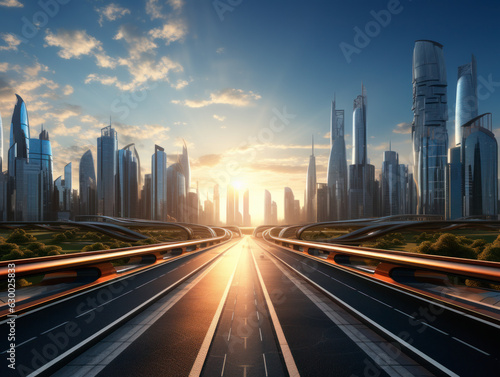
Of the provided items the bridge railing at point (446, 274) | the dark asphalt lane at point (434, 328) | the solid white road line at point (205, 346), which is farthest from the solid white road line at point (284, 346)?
the bridge railing at point (446, 274)

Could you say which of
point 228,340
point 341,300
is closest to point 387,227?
point 341,300

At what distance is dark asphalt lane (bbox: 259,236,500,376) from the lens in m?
4.40

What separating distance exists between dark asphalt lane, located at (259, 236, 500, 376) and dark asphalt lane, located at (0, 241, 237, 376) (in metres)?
5.99

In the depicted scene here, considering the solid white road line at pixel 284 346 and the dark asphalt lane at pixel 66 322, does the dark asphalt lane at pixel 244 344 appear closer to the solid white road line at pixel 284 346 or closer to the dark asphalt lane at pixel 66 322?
the solid white road line at pixel 284 346

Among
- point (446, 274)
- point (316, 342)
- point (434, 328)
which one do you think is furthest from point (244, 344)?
point (446, 274)

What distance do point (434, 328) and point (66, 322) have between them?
25.3 ft

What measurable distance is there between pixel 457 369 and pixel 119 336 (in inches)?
228

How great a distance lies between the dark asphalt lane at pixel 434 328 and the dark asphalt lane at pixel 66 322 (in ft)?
19.7

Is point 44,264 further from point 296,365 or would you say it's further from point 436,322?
point 436,322

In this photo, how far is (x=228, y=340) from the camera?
541 centimetres

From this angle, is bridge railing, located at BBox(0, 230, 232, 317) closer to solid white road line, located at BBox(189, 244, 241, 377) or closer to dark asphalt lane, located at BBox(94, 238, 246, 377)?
dark asphalt lane, located at BBox(94, 238, 246, 377)

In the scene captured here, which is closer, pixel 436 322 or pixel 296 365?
pixel 296 365

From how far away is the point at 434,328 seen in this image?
574cm

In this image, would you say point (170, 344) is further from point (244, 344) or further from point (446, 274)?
point (446, 274)
